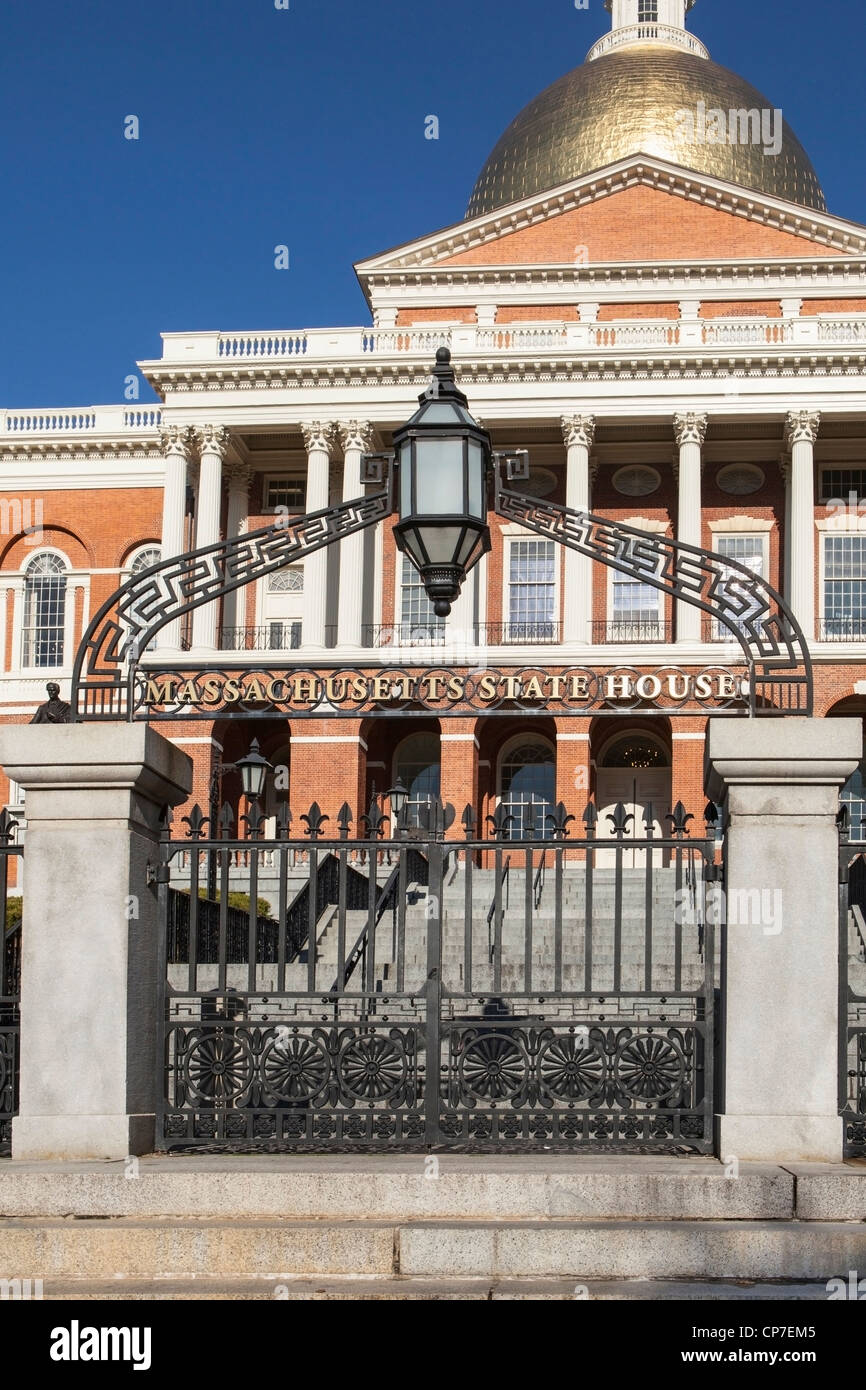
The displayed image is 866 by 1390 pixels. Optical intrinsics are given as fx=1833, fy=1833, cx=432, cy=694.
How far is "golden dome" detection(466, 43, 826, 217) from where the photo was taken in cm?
5550

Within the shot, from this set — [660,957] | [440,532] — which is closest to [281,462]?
[660,957]

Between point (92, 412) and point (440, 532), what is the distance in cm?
4552

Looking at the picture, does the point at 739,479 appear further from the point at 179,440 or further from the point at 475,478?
the point at 475,478

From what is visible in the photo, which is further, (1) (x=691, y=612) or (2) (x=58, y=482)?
(2) (x=58, y=482)

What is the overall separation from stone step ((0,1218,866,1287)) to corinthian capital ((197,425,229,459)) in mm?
41104

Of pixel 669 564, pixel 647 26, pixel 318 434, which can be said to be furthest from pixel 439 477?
pixel 647 26

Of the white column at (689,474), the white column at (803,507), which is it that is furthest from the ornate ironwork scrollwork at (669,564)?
the white column at (803,507)

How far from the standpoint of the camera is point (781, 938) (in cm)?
805

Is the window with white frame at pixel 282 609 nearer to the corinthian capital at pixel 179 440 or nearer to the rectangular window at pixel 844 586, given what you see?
the corinthian capital at pixel 179 440

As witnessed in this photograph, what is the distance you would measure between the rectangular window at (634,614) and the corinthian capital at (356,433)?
7454 mm

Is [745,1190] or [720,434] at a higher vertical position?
[720,434]

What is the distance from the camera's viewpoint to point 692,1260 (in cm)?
714

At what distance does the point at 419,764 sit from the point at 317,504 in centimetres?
769
